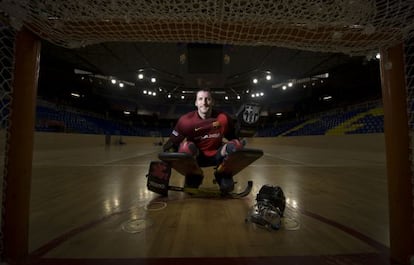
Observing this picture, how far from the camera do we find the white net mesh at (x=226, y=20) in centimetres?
78

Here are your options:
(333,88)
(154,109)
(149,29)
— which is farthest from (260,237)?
(154,109)

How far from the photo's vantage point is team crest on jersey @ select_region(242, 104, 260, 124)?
1.88 metres

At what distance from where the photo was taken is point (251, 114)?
6.17 feet

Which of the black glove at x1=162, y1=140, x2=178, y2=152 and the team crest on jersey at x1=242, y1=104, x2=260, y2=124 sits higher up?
the team crest on jersey at x1=242, y1=104, x2=260, y2=124

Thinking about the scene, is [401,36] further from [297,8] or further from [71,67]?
[71,67]

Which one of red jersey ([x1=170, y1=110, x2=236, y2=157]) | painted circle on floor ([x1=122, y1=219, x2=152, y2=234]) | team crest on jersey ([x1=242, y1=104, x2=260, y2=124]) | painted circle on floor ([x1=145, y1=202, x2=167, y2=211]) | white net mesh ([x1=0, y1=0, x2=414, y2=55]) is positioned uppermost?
white net mesh ([x1=0, y1=0, x2=414, y2=55])

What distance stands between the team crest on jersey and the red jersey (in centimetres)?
17

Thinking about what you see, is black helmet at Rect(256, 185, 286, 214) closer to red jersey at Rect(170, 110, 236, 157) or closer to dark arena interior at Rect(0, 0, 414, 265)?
dark arena interior at Rect(0, 0, 414, 265)

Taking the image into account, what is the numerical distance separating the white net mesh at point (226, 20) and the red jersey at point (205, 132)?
1.01 meters

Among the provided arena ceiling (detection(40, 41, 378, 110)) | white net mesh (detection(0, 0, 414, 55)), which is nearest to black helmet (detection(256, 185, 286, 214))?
white net mesh (detection(0, 0, 414, 55))

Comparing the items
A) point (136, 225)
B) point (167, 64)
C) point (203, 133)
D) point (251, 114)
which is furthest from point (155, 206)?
point (167, 64)

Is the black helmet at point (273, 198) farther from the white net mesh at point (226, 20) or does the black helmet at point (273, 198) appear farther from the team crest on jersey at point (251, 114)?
the white net mesh at point (226, 20)

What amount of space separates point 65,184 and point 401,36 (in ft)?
9.82

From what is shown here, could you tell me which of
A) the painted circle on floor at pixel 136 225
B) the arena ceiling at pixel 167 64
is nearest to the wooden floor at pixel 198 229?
the painted circle on floor at pixel 136 225
